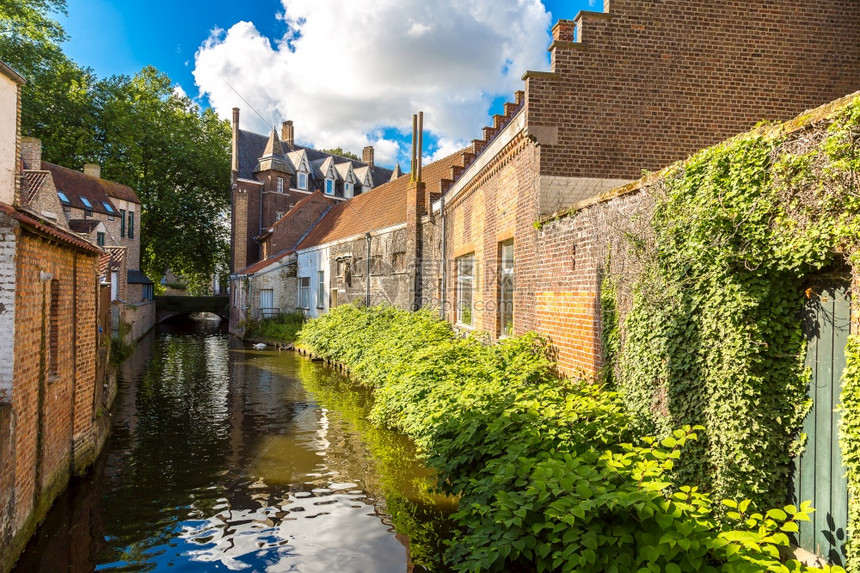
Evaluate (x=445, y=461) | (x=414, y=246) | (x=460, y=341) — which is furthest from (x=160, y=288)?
(x=445, y=461)

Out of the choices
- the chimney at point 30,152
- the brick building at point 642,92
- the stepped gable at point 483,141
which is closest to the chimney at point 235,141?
the chimney at point 30,152

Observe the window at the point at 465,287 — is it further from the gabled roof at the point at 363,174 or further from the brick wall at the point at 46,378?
the gabled roof at the point at 363,174

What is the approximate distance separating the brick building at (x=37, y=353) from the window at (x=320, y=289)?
719 inches

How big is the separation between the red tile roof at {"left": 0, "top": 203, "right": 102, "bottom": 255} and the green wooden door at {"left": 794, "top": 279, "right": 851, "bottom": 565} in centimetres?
707

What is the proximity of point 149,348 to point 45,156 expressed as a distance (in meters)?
16.4

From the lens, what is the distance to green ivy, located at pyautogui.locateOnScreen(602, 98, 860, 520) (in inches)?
155

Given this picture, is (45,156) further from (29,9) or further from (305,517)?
(305,517)

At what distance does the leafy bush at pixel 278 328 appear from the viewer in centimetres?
2741

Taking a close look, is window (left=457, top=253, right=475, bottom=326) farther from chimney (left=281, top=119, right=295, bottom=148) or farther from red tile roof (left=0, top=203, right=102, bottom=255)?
chimney (left=281, top=119, right=295, bottom=148)

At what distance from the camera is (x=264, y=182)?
43000 millimetres

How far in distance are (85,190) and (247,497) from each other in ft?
105

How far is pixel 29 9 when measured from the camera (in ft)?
99.7

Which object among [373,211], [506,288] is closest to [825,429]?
[506,288]

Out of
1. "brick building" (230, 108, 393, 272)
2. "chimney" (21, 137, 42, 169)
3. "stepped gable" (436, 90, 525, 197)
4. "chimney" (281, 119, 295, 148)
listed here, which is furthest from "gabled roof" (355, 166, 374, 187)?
"stepped gable" (436, 90, 525, 197)
